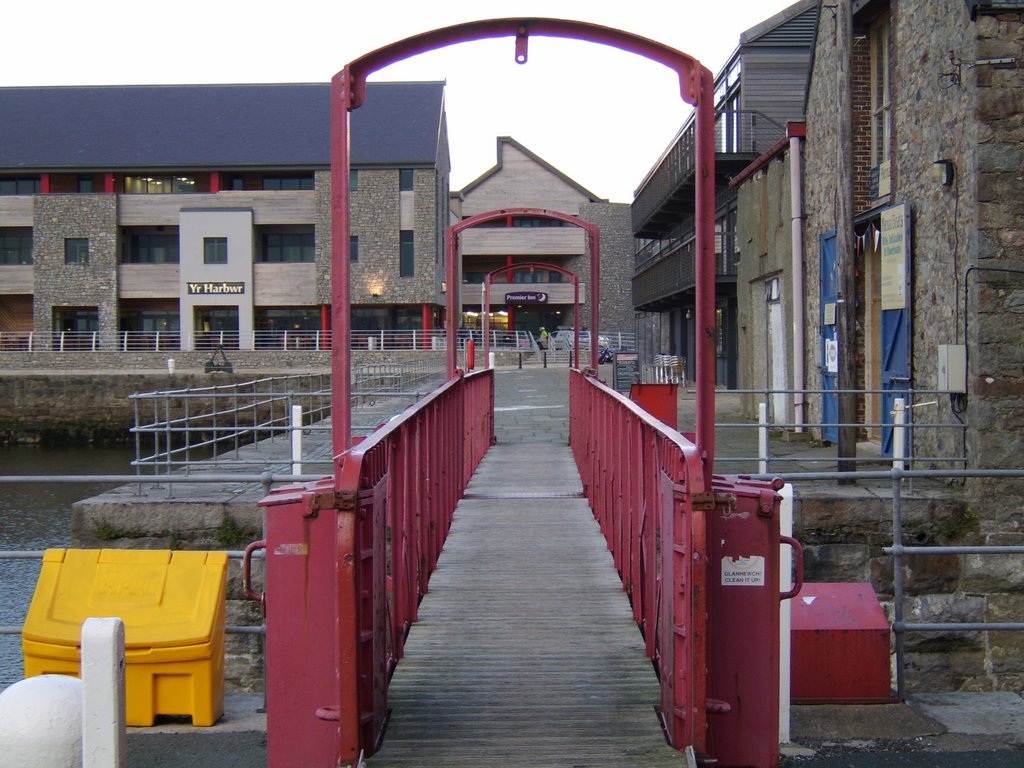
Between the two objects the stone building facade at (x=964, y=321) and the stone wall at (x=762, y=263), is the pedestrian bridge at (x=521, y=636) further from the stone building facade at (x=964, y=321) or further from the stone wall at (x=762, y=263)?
the stone wall at (x=762, y=263)

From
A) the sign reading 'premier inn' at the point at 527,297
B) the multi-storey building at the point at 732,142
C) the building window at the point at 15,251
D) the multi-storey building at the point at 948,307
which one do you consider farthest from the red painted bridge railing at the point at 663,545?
the building window at the point at 15,251

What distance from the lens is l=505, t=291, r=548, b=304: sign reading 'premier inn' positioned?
63.3 m

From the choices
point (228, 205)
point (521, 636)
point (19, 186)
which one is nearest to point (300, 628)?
point (521, 636)

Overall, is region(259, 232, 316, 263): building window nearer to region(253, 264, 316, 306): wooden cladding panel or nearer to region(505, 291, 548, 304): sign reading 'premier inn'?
region(253, 264, 316, 306): wooden cladding panel

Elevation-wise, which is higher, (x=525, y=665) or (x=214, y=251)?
(x=214, y=251)

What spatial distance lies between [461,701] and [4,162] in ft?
193

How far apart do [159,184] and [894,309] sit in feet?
166

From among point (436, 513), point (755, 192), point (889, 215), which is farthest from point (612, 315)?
point (436, 513)

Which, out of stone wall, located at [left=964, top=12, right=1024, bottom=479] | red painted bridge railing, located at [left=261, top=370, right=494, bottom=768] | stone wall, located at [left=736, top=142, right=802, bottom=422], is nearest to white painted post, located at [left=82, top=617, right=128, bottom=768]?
red painted bridge railing, located at [left=261, top=370, right=494, bottom=768]

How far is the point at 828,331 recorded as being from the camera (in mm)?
16734

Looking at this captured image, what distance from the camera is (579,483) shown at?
40.1 feet

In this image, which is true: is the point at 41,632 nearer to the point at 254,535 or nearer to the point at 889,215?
the point at 254,535

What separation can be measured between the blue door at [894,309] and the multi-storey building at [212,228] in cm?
4209

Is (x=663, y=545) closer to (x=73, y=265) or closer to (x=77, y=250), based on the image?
(x=73, y=265)
